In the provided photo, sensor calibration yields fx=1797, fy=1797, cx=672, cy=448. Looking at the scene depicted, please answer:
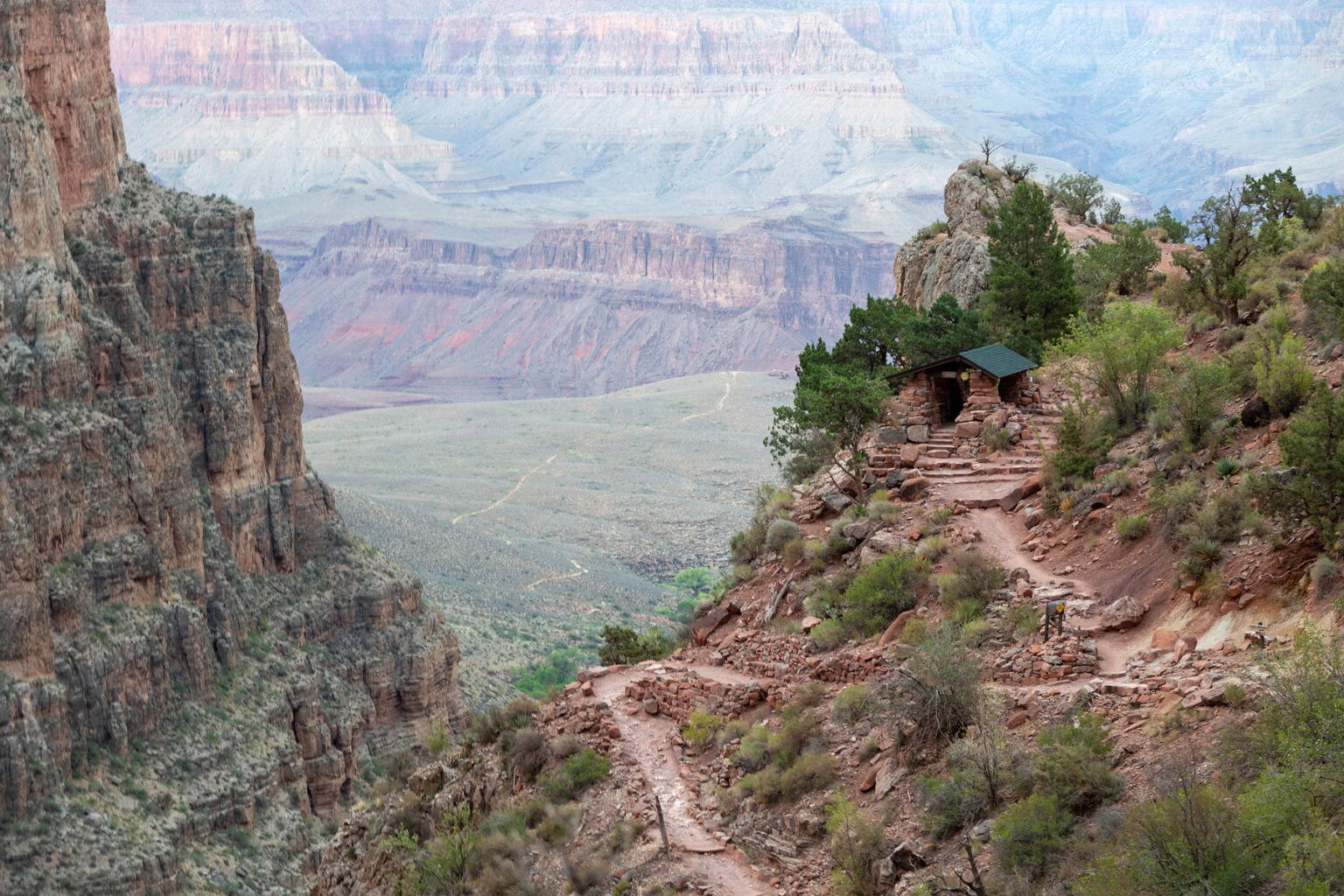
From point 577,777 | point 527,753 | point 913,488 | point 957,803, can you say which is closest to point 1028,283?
point 913,488

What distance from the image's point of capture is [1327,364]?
99.6ft

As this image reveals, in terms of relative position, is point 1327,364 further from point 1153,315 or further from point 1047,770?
point 1047,770

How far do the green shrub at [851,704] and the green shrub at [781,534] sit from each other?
931cm

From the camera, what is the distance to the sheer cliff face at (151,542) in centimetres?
5525

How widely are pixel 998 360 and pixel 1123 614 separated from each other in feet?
45.7

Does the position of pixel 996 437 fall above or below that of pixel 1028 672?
above

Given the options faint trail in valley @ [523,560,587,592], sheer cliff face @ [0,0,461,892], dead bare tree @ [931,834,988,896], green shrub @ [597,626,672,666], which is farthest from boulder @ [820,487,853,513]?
faint trail in valley @ [523,560,587,592]

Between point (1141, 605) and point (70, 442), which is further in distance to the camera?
point (70, 442)

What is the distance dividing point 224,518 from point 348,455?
9010 centimetres

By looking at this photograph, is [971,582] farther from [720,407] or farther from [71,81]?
[720,407]

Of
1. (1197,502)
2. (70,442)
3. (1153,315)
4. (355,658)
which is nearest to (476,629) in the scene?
(355,658)

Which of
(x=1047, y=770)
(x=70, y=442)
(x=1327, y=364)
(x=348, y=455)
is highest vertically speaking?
(x=1327, y=364)

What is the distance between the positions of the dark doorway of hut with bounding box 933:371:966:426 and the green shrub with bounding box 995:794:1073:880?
67.4 ft

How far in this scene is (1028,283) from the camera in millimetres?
45250
